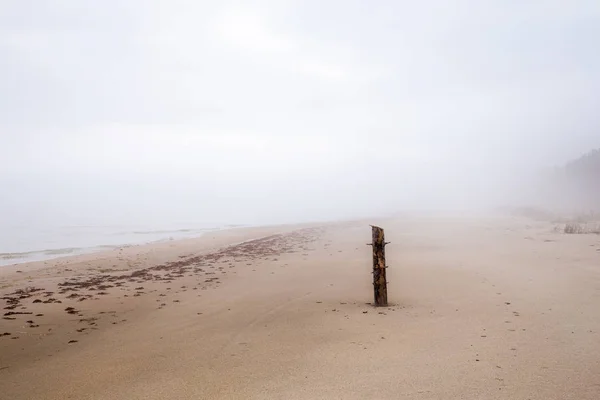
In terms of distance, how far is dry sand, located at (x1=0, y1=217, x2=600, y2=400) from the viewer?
593 centimetres

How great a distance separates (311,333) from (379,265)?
3.02m

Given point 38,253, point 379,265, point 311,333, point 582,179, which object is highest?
point 582,179

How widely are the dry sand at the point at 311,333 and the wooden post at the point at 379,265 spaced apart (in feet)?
1.21

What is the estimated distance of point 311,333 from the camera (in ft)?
28.3

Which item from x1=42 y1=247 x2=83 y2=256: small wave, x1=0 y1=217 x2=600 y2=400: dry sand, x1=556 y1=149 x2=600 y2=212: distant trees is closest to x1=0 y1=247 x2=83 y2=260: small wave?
x1=42 y1=247 x2=83 y2=256: small wave

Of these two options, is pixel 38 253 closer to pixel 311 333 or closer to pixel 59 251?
pixel 59 251

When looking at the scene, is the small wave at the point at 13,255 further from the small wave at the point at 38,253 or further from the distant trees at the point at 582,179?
the distant trees at the point at 582,179

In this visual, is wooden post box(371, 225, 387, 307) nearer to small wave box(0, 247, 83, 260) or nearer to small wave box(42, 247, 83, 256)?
small wave box(0, 247, 83, 260)

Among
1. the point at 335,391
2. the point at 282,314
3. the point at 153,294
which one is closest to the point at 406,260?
the point at 282,314

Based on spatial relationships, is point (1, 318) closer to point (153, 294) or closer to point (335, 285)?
point (153, 294)

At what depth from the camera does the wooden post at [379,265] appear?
10.6 meters

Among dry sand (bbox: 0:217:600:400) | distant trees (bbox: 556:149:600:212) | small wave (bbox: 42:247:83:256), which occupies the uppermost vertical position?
distant trees (bbox: 556:149:600:212)

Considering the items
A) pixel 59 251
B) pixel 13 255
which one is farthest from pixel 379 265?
pixel 59 251

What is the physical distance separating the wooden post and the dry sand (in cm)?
37
